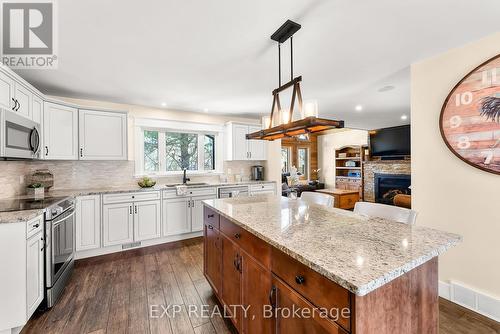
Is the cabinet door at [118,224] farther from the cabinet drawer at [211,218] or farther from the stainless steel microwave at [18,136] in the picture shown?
the cabinet drawer at [211,218]

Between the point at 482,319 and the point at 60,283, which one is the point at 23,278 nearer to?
the point at 60,283

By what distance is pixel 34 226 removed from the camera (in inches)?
72.0

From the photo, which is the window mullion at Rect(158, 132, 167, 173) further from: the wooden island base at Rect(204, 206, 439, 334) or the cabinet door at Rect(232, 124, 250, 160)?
the wooden island base at Rect(204, 206, 439, 334)

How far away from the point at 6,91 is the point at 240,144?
329 centimetres

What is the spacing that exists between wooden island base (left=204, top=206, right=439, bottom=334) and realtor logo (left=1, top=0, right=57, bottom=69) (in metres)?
2.12

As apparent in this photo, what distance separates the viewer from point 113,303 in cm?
211

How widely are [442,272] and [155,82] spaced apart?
12.7ft

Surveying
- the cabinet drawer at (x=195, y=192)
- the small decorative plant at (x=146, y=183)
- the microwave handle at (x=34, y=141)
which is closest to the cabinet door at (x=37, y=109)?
the microwave handle at (x=34, y=141)

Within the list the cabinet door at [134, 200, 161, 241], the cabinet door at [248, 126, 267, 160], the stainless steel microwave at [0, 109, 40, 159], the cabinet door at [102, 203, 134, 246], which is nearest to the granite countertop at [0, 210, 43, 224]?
the stainless steel microwave at [0, 109, 40, 159]

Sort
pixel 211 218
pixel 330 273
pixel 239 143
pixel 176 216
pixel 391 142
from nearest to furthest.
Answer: pixel 330 273
pixel 211 218
pixel 176 216
pixel 239 143
pixel 391 142

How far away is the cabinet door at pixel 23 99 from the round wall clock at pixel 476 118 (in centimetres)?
426

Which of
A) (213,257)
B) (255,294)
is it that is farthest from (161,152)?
(255,294)

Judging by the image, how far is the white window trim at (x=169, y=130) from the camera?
391 cm

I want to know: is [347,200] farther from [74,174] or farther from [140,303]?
[74,174]
